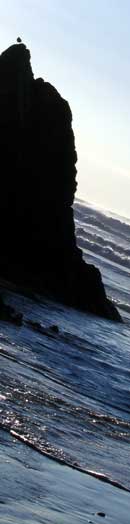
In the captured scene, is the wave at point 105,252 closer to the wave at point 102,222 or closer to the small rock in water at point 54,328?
the wave at point 102,222

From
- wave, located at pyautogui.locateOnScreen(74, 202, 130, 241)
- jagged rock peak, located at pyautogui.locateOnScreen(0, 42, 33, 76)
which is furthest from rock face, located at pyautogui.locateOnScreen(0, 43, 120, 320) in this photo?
wave, located at pyautogui.locateOnScreen(74, 202, 130, 241)

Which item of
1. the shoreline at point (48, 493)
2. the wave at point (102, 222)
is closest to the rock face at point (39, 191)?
the shoreline at point (48, 493)

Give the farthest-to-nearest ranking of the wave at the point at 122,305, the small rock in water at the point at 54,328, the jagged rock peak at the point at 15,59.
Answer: the wave at the point at 122,305
the jagged rock peak at the point at 15,59
the small rock in water at the point at 54,328

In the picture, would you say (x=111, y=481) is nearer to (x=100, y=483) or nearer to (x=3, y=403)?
(x=100, y=483)

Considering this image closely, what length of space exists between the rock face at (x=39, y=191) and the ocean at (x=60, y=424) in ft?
27.1

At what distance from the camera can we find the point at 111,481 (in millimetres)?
12938

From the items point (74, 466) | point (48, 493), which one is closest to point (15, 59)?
point (74, 466)

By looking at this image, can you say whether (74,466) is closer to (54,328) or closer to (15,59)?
(54,328)

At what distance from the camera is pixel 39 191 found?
4612cm

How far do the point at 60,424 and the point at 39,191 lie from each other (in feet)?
102

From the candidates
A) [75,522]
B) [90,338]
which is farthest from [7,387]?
[90,338]

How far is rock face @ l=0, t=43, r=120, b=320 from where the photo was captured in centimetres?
4353

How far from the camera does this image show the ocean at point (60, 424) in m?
10.6

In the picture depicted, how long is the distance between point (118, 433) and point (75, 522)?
794 centimetres
